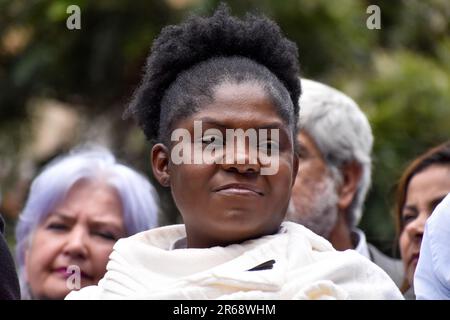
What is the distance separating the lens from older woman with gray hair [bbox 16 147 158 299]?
408 cm

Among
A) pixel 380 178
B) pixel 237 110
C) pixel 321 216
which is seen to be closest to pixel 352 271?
pixel 237 110

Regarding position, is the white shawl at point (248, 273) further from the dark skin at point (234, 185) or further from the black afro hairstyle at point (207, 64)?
the black afro hairstyle at point (207, 64)

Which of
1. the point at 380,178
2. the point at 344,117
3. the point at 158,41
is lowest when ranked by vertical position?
the point at 380,178

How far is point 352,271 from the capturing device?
8.30ft

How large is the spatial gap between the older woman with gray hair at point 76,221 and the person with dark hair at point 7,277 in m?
1.05

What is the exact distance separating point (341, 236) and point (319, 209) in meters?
0.15

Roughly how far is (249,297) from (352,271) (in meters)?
0.23

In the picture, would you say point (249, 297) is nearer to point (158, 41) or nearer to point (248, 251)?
point (248, 251)

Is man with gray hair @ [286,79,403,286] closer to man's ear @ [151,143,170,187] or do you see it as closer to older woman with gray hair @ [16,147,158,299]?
older woman with gray hair @ [16,147,158,299]

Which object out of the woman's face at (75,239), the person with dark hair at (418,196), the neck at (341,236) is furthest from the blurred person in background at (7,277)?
the neck at (341,236)

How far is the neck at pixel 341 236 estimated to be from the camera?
4.21 meters

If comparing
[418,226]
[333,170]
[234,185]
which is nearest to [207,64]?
[234,185]

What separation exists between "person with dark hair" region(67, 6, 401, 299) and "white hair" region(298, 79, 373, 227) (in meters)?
1.35

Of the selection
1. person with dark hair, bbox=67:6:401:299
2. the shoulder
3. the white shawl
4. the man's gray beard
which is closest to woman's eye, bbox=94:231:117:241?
the man's gray beard
